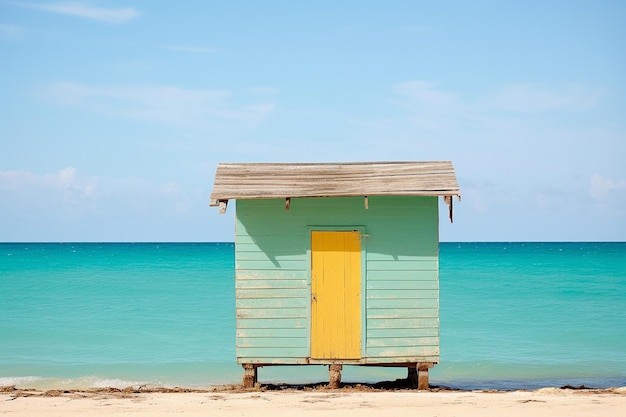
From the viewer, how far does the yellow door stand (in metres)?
12.0

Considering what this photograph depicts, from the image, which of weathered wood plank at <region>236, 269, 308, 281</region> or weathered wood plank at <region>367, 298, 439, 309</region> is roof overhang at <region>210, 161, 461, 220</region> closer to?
weathered wood plank at <region>236, 269, 308, 281</region>

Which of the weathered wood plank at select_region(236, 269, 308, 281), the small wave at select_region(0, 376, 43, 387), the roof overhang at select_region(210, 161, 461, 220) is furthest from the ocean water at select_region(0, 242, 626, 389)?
→ the roof overhang at select_region(210, 161, 461, 220)

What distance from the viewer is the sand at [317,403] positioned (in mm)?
10266

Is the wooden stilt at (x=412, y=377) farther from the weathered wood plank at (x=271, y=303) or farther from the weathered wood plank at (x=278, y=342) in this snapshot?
the weathered wood plank at (x=271, y=303)

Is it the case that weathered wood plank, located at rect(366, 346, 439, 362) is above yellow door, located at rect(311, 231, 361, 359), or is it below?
below

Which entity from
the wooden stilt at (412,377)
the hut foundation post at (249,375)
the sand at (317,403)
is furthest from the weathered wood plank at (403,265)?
the hut foundation post at (249,375)

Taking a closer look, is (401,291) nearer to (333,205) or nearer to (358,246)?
(358,246)

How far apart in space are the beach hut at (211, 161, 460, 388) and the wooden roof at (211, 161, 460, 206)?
0.09ft

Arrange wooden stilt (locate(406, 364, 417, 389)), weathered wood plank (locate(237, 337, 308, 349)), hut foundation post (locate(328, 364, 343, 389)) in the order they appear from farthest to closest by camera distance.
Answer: wooden stilt (locate(406, 364, 417, 389))
hut foundation post (locate(328, 364, 343, 389))
weathered wood plank (locate(237, 337, 308, 349))

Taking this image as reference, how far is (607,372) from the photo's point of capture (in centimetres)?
1678

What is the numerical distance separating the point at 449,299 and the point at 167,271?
2458cm

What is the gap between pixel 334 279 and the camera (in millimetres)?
12039

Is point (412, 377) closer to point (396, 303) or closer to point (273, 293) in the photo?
point (396, 303)

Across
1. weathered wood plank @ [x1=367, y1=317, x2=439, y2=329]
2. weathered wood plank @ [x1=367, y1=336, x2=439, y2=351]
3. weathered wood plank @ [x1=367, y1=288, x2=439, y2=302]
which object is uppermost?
weathered wood plank @ [x1=367, y1=288, x2=439, y2=302]
